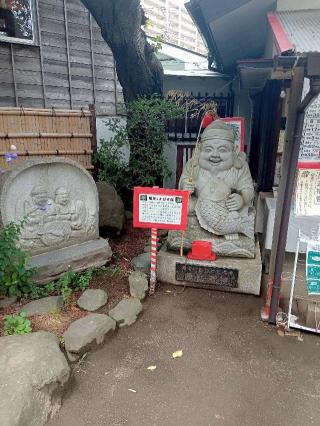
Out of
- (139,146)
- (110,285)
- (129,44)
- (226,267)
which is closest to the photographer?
(226,267)

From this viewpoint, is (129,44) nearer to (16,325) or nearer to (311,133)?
(311,133)

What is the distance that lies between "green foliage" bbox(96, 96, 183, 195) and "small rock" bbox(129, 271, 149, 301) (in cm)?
263

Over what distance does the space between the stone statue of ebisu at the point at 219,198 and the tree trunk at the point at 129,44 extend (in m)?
2.81

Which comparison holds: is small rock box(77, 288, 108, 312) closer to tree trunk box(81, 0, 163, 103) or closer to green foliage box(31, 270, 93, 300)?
green foliage box(31, 270, 93, 300)

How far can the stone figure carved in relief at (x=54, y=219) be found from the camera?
181 inches

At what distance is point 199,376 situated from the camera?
3.27 m

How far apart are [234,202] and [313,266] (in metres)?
1.50

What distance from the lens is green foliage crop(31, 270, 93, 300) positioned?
434 centimetres

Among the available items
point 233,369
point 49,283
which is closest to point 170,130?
point 49,283

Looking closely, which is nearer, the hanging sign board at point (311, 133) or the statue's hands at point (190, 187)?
the hanging sign board at point (311, 133)

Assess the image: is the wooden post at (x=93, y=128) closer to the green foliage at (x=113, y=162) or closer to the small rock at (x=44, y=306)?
the green foliage at (x=113, y=162)

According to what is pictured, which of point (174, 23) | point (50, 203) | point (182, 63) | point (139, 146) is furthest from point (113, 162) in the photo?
point (174, 23)

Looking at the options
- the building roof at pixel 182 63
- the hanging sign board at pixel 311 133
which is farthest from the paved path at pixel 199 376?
the building roof at pixel 182 63

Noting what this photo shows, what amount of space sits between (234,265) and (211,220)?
74 centimetres
